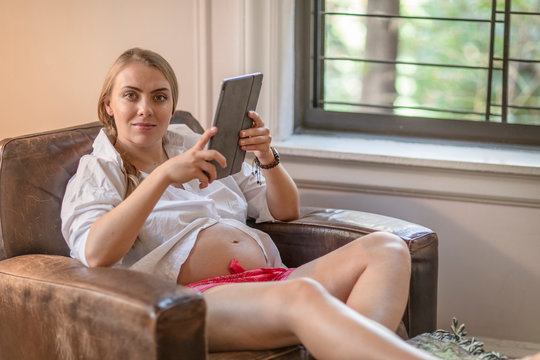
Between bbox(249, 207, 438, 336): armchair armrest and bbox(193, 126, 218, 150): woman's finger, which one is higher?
bbox(193, 126, 218, 150): woman's finger

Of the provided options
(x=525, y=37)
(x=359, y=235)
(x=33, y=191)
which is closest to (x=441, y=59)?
(x=525, y=37)

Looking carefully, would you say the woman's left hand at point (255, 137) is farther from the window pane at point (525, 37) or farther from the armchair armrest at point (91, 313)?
the window pane at point (525, 37)

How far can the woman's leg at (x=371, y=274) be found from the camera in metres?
1.77

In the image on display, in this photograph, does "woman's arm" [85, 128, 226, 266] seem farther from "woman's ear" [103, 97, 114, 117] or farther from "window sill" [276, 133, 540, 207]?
"window sill" [276, 133, 540, 207]

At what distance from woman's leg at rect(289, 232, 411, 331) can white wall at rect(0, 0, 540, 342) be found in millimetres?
723

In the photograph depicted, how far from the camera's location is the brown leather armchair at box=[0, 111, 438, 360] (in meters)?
1.54

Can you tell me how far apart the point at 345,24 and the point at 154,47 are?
71 cm

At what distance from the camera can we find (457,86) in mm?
2771

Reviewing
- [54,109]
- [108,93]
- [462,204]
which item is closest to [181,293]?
[108,93]

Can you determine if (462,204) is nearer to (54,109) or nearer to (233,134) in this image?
(233,134)

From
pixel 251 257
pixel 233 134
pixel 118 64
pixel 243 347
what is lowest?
pixel 243 347

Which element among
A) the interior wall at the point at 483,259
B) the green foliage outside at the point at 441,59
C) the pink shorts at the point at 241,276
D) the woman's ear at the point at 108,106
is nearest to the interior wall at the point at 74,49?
the green foliage outside at the point at 441,59

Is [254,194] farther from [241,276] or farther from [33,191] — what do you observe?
[33,191]

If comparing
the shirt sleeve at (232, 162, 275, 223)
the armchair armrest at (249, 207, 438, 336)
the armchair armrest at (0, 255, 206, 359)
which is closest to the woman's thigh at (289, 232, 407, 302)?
the armchair armrest at (249, 207, 438, 336)
